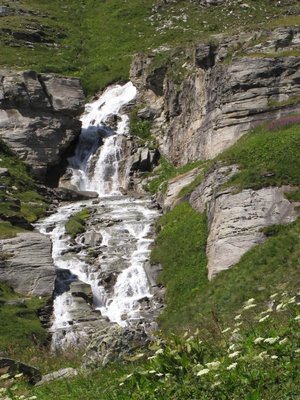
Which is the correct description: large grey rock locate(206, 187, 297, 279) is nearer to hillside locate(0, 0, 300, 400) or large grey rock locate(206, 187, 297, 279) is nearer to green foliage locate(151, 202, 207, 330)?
hillside locate(0, 0, 300, 400)

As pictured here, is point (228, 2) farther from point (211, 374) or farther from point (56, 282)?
point (211, 374)

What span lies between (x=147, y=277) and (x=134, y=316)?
159 inches

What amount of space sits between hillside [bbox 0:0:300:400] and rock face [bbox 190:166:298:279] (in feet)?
0.25

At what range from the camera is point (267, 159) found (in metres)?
33.2

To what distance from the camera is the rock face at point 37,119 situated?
59188 mm

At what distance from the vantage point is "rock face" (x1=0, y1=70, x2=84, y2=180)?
59188 mm

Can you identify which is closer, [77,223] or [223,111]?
[77,223]

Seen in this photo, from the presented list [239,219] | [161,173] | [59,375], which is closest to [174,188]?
[161,173]

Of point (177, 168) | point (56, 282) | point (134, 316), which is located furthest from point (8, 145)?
point (134, 316)

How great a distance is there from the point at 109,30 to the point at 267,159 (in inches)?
2754

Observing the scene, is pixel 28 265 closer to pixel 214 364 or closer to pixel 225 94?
pixel 225 94

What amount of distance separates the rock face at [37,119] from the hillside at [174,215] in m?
0.15

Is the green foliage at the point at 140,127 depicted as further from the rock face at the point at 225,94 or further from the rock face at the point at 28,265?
the rock face at the point at 28,265

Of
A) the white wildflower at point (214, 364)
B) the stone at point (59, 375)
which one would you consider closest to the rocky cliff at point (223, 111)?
the stone at point (59, 375)
